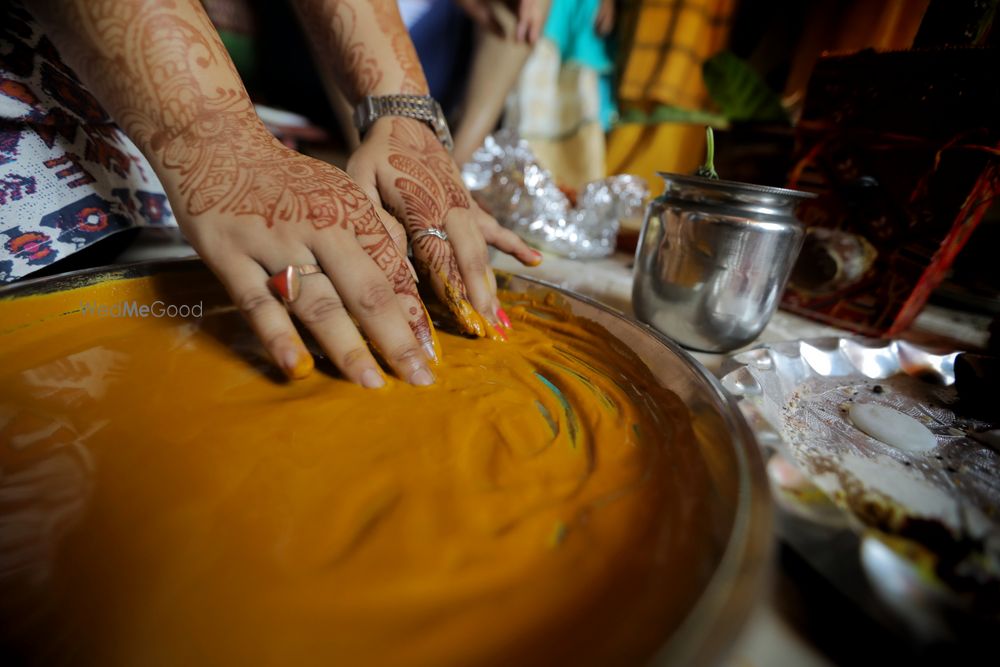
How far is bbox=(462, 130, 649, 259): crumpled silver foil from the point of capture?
1325 mm

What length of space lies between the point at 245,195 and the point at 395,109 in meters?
0.38

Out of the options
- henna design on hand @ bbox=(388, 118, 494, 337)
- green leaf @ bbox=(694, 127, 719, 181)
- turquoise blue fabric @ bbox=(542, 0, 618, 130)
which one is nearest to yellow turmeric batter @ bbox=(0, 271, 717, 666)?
henna design on hand @ bbox=(388, 118, 494, 337)

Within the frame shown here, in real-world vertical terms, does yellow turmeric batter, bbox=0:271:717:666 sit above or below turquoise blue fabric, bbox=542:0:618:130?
below

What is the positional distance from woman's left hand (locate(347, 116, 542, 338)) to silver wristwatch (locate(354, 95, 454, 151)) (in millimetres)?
53

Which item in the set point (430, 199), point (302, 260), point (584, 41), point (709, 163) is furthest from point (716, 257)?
point (584, 41)

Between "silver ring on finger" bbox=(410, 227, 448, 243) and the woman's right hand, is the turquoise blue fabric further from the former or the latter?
the woman's right hand

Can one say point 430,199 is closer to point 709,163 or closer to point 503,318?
point 503,318

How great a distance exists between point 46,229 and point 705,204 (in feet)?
3.07

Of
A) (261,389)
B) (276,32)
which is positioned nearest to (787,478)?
(261,389)

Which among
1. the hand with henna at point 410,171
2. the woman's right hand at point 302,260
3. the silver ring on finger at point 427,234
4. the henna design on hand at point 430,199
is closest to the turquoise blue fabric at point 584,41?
the hand with henna at point 410,171

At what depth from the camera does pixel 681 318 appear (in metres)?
0.71

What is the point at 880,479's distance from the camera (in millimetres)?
432

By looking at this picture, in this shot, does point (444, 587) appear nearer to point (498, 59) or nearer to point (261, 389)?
point (261, 389)

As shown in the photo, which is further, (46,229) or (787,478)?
(46,229)
